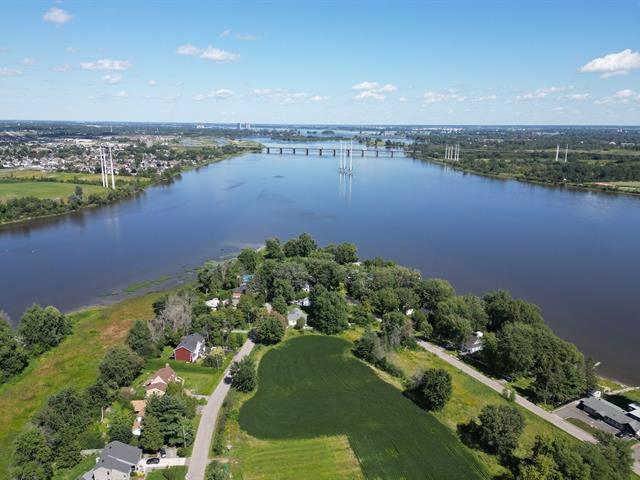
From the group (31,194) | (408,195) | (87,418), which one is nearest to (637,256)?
(408,195)

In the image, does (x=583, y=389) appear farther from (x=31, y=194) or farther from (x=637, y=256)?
(x=31, y=194)

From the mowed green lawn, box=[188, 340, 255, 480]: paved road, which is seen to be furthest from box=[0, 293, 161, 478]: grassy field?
the mowed green lawn

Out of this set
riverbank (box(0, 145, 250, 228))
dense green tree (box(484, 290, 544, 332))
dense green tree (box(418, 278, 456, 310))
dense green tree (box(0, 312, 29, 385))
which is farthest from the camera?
riverbank (box(0, 145, 250, 228))

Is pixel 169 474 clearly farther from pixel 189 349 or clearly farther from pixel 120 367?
pixel 189 349

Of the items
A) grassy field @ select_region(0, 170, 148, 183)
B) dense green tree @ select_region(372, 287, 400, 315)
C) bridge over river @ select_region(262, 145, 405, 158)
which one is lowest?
dense green tree @ select_region(372, 287, 400, 315)

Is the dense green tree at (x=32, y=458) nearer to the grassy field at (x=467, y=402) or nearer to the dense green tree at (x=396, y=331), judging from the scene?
the grassy field at (x=467, y=402)

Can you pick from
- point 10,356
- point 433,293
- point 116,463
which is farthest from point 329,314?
point 10,356

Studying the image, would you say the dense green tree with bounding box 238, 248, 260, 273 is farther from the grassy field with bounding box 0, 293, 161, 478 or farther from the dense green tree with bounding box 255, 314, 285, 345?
the dense green tree with bounding box 255, 314, 285, 345
